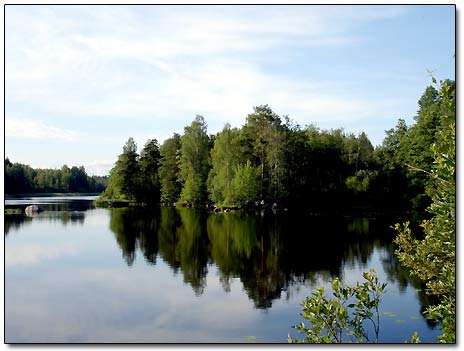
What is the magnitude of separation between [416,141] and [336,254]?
19.5m

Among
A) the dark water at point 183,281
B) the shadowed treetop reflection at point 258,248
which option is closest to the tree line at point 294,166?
the shadowed treetop reflection at point 258,248

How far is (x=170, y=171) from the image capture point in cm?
4775

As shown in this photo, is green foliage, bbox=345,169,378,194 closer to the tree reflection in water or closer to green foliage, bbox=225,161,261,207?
green foliage, bbox=225,161,261,207

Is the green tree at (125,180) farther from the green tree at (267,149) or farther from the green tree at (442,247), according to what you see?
the green tree at (442,247)

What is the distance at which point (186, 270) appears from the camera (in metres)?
14.8

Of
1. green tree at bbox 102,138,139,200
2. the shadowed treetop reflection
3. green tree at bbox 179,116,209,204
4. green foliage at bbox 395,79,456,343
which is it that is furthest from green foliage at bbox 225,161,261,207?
green foliage at bbox 395,79,456,343

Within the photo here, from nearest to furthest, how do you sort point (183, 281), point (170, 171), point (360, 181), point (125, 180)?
1. point (183, 281)
2. point (360, 181)
3. point (170, 171)
4. point (125, 180)

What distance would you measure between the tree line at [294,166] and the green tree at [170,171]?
0.76m

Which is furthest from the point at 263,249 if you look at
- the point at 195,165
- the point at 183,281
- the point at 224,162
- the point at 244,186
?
the point at 195,165

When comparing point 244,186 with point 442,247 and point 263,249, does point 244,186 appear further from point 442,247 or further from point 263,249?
point 442,247

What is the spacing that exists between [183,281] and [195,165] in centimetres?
3098

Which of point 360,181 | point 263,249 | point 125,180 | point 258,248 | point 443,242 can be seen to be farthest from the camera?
point 125,180

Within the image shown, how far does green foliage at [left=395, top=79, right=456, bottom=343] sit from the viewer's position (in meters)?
4.42

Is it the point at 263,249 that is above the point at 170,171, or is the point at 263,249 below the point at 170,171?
below
